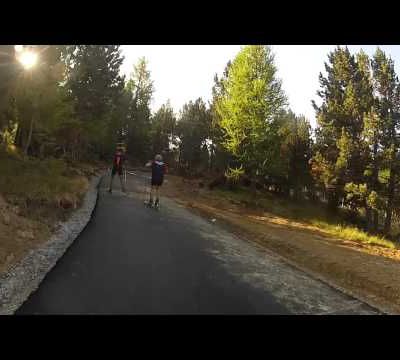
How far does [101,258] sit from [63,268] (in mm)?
863

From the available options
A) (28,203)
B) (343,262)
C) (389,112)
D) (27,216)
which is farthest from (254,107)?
(27,216)

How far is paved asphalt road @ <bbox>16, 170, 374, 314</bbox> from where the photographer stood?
531cm

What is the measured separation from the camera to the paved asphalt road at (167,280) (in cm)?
531

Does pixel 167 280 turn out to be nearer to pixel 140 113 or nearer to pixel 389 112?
pixel 389 112

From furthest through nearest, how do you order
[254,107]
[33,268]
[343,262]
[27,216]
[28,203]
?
[254,107], [28,203], [343,262], [27,216], [33,268]

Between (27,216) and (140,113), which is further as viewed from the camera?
(140,113)

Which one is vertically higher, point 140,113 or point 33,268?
point 140,113

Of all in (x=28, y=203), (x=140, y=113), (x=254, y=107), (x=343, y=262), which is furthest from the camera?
(x=140, y=113)

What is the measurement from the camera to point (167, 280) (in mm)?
6535

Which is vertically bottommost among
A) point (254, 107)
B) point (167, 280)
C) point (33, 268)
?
point (33, 268)

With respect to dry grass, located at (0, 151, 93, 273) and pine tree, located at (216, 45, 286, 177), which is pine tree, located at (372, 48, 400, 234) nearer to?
pine tree, located at (216, 45, 286, 177)

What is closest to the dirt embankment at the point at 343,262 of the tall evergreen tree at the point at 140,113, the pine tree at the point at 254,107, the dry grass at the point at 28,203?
the dry grass at the point at 28,203

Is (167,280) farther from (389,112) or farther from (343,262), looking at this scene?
(389,112)
